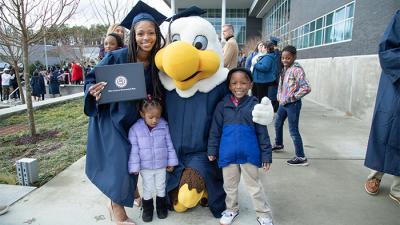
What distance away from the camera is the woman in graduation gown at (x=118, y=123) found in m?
2.41

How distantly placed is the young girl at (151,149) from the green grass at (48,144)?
1697 mm

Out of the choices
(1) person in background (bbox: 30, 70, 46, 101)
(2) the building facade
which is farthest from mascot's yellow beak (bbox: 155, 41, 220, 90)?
(1) person in background (bbox: 30, 70, 46, 101)

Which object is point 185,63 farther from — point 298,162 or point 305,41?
point 305,41

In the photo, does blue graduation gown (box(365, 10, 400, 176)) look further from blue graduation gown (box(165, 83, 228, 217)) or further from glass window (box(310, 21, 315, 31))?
glass window (box(310, 21, 315, 31))

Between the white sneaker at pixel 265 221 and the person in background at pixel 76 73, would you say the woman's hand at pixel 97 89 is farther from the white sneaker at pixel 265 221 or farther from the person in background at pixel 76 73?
the person in background at pixel 76 73

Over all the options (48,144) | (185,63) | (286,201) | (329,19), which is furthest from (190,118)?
(329,19)

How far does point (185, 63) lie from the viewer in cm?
227

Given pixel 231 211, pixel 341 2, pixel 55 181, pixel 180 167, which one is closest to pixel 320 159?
pixel 231 211

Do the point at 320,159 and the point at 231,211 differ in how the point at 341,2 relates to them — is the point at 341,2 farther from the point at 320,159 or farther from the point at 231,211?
the point at 231,211

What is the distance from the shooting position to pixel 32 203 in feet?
9.88

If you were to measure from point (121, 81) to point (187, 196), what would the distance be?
1101mm

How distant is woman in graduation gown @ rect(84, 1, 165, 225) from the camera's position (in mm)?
2410

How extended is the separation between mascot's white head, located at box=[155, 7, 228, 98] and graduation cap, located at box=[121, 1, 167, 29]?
97mm

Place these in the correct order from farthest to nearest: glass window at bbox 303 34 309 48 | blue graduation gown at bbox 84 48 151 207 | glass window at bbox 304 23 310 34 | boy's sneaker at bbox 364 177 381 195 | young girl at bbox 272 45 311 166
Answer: glass window at bbox 303 34 309 48, glass window at bbox 304 23 310 34, young girl at bbox 272 45 311 166, boy's sneaker at bbox 364 177 381 195, blue graduation gown at bbox 84 48 151 207
